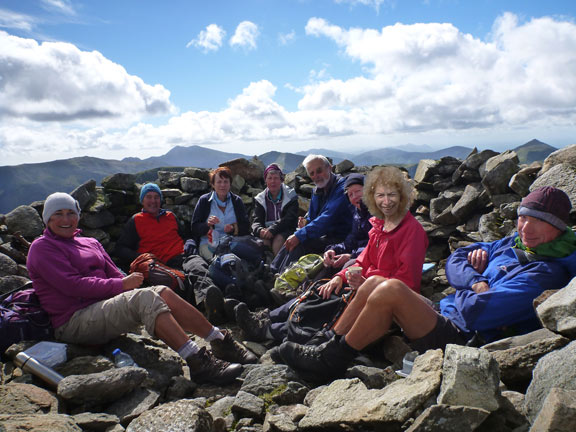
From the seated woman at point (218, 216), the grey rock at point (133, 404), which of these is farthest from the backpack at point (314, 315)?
the seated woman at point (218, 216)

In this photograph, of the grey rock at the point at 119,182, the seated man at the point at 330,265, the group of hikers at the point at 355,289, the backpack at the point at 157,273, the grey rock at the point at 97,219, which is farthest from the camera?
the grey rock at the point at 119,182

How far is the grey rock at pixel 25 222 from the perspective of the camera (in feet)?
28.5

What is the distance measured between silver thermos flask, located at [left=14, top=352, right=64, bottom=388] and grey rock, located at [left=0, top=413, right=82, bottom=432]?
1.22 meters

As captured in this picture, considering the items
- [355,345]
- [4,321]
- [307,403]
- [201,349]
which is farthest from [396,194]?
[4,321]

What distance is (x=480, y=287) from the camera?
14.5 feet

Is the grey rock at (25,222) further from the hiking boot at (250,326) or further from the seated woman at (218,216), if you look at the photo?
the hiking boot at (250,326)

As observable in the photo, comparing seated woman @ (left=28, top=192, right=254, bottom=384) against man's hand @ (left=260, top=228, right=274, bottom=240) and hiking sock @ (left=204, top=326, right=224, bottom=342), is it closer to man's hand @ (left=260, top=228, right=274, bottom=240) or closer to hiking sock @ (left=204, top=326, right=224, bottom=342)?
hiking sock @ (left=204, top=326, right=224, bottom=342)

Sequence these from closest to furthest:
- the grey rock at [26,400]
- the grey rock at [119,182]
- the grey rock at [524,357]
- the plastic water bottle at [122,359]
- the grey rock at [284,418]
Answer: the grey rock at [524,357], the grey rock at [284,418], the grey rock at [26,400], the plastic water bottle at [122,359], the grey rock at [119,182]

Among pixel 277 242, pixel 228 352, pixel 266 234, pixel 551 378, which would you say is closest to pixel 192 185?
pixel 266 234

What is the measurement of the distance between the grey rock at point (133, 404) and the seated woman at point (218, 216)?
15.4 ft

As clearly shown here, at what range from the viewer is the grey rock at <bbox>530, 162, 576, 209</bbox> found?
18.9 feet

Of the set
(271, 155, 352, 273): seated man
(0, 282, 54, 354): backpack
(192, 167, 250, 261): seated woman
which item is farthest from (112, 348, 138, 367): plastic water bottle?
(192, 167, 250, 261): seated woman

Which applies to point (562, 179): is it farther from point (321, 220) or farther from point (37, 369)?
point (37, 369)

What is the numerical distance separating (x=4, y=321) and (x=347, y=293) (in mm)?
4669
